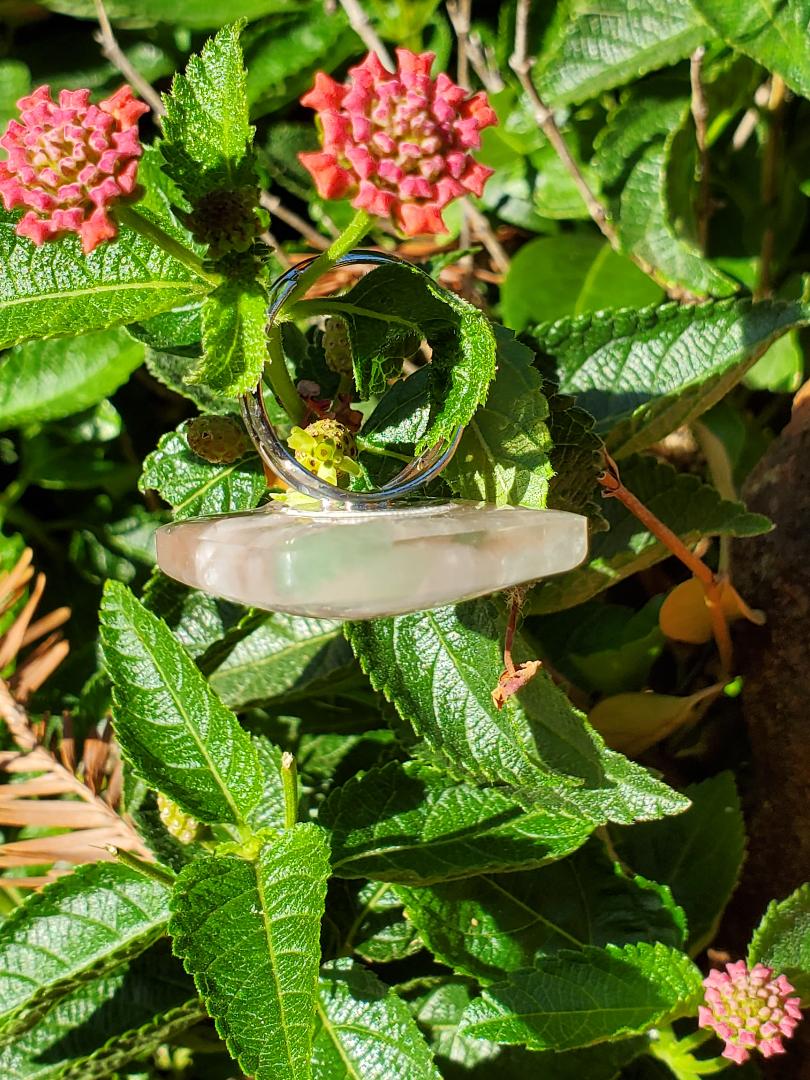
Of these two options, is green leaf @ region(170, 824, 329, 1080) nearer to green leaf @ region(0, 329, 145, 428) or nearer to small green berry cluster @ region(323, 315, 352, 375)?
small green berry cluster @ region(323, 315, 352, 375)

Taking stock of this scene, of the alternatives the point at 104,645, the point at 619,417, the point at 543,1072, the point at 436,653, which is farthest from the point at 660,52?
the point at 543,1072

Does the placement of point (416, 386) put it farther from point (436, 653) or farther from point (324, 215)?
point (324, 215)

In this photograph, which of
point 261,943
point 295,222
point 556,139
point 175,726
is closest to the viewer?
point 261,943

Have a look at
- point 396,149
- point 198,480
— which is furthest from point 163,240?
point 198,480

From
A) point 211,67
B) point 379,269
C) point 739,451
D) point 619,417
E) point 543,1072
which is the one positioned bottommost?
point 543,1072

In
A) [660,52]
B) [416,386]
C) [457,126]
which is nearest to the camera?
[457,126]

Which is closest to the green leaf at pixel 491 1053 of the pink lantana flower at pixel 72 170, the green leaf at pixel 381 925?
the green leaf at pixel 381 925

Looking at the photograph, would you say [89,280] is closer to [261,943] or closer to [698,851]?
[261,943]
